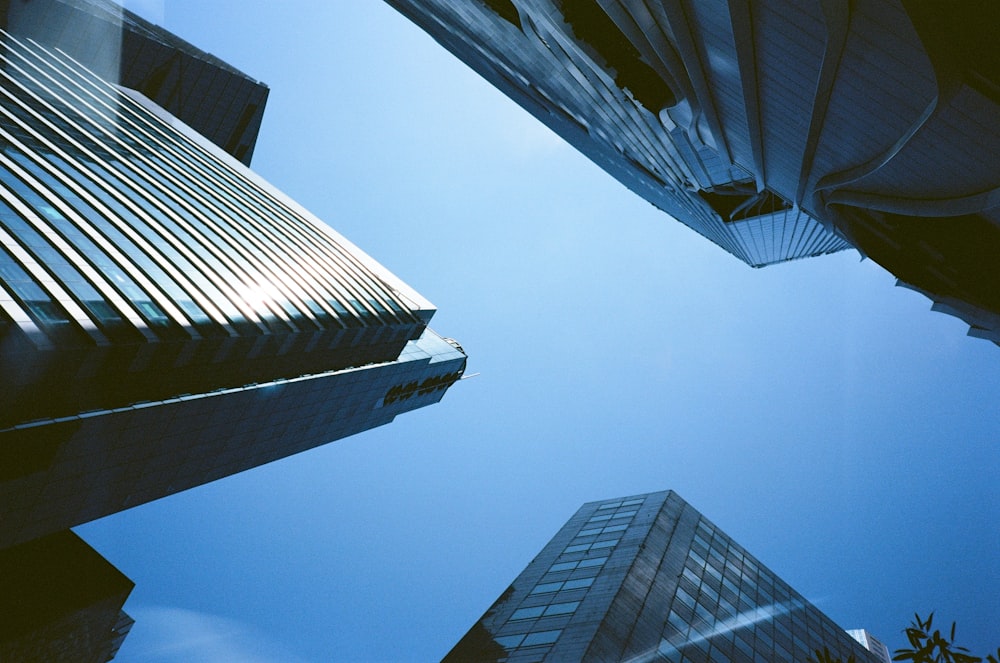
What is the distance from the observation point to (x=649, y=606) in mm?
31734

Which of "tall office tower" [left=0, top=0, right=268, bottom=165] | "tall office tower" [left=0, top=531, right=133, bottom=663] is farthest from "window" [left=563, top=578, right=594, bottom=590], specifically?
"tall office tower" [left=0, top=0, right=268, bottom=165]

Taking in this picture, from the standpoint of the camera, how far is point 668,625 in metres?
30.7

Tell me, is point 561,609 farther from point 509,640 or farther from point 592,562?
point 592,562

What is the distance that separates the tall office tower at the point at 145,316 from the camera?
23844 millimetres

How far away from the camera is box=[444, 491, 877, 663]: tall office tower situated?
27.8 m

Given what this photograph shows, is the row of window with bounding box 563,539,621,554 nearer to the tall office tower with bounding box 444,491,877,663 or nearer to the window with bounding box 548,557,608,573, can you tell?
the tall office tower with bounding box 444,491,877,663

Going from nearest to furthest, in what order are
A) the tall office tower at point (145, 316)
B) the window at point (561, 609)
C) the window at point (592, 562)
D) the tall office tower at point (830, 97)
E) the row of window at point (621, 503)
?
the tall office tower at point (830, 97) → the tall office tower at point (145, 316) → the window at point (561, 609) → the window at point (592, 562) → the row of window at point (621, 503)

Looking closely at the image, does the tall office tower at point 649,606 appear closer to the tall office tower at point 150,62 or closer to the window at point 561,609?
the window at point 561,609

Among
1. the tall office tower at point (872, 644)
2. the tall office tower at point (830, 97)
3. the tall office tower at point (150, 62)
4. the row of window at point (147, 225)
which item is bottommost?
the tall office tower at point (872, 644)

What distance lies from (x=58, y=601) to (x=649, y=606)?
2977cm

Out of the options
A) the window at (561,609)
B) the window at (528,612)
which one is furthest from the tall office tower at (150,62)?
the window at (561,609)

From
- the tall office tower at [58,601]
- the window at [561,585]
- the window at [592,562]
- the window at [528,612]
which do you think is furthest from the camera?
the window at [592,562]

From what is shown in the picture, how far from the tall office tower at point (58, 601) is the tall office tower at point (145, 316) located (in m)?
4.64

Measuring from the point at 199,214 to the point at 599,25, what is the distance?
2851 cm
